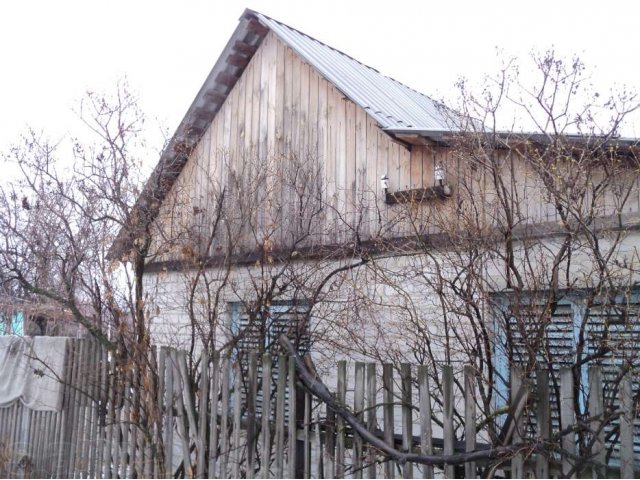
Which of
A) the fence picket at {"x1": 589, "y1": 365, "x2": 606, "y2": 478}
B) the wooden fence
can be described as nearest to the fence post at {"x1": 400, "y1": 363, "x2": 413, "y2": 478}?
the wooden fence

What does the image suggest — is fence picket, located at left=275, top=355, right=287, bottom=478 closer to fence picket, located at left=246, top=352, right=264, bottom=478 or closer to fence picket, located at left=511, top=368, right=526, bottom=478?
fence picket, located at left=246, top=352, right=264, bottom=478

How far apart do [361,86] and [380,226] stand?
2.87m

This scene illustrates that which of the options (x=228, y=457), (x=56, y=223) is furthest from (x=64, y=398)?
(x=228, y=457)

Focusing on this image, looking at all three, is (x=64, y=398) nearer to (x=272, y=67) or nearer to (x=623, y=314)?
(x=272, y=67)

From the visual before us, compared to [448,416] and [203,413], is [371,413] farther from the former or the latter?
[203,413]

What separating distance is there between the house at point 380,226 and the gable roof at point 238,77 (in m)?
0.03

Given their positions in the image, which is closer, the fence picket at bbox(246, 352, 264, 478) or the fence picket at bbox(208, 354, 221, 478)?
the fence picket at bbox(246, 352, 264, 478)

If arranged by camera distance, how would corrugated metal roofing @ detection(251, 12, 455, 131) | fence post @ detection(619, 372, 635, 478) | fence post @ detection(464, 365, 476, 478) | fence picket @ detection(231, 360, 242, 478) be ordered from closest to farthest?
fence post @ detection(619, 372, 635, 478) < fence post @ detection(464, 365, 476, 478) < fence picket @ detection(231, 360, 242, 478) < corrugated metal roofing @ detection(251, 12, 455, 131)

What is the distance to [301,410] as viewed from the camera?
4.22 metres

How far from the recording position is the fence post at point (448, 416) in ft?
11.1

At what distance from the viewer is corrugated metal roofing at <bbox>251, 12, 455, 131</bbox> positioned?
693 centimetres

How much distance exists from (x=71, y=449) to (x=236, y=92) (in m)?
5.45

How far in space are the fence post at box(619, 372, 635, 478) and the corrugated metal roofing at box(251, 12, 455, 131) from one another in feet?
12.0

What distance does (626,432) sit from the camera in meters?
3.00
